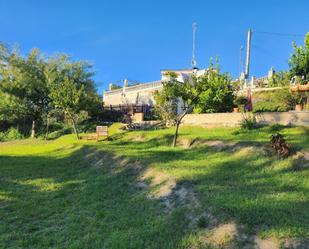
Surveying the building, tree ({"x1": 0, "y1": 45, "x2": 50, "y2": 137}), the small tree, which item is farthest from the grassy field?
the building

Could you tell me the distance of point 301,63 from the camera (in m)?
22.2

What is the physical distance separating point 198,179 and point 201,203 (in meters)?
1.61

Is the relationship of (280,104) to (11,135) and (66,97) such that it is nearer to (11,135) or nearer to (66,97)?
(66,97)

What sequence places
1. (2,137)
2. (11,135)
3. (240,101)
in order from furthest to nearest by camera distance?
(11,135)
(2,137)
(240,101)

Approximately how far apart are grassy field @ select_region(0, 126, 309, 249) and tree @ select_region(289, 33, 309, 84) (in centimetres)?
1091

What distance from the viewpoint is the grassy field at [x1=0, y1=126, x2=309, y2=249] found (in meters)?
5.44

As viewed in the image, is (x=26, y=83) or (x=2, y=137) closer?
(x=26, y=83)

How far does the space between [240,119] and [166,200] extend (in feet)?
34.9

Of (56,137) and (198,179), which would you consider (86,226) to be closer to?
(198,179)

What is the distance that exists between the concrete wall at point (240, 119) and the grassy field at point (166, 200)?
2.19 m

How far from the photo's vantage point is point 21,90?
92.7ft

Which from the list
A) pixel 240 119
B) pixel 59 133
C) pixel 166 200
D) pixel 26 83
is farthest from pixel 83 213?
pixel 26 83

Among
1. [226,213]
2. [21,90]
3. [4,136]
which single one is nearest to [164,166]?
[226,213]

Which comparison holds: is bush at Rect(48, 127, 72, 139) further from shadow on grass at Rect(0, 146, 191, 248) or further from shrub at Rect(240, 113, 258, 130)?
shrub at Rect(240, 113, 258, 130)
